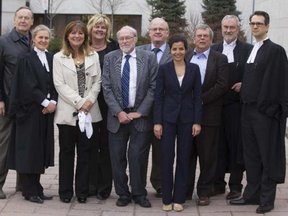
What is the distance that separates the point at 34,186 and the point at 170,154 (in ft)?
5.77

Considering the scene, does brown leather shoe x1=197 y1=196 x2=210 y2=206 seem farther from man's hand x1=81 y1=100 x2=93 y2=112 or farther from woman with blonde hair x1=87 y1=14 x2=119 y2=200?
man's hand x1=81 y1=100 x2=93 y2=112

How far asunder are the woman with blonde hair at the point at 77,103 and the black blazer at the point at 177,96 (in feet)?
2.67

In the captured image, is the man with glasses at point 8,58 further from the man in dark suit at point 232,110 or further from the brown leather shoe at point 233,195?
the brown leather shoe at point 233,195

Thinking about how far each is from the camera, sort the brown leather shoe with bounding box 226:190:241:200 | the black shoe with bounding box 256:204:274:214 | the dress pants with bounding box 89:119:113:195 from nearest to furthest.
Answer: the black shoe with bounding box 256:204:274:214 < the dress pants with bounding box 89:119:113:195 < the brown leather shoe with bounding box 226:190:241:200

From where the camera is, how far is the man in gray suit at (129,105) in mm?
6039

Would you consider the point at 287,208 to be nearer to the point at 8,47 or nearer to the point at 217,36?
the point at 8,47

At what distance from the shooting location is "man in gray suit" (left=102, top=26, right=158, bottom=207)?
6.04 metres

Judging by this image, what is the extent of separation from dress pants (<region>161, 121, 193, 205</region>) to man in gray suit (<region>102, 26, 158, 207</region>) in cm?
29

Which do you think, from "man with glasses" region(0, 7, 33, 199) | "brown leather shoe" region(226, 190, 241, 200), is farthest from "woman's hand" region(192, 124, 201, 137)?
"man with glasses" region(0, 7, 33, 199)

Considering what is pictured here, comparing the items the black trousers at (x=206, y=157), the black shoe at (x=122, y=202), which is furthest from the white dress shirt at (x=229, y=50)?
the black shoe at (x=122, y=202)

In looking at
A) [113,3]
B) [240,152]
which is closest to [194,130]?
[240,152]

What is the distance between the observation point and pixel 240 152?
6.41 metres

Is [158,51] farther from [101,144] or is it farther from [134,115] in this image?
[101,144]

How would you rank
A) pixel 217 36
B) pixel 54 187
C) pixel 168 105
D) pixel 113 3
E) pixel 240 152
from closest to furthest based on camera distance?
pixel 168 105, pixel 240 152, pixel 54 187, pixel 217 36, pixel 113 3
